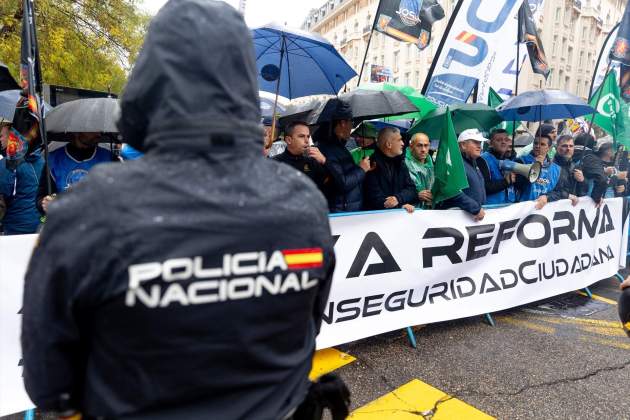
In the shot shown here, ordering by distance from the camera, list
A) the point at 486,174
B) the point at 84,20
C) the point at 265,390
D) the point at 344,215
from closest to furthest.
→ the point at 265,390
the point at 344,215
the point at 486,174
the point at 84,20

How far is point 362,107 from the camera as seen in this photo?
4.27 meters

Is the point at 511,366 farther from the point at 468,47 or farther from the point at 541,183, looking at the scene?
the point at 468,47

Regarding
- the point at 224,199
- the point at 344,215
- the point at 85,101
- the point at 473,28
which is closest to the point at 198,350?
the point at 224,199

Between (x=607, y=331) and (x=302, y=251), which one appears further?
(x=607, y=331)

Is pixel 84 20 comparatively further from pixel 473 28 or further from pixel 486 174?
pixel 486 174

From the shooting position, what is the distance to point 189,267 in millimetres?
1008

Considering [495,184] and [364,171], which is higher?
[364,171]

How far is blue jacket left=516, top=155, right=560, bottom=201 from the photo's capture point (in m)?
5.29

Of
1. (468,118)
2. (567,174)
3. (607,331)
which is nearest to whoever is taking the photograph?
(607,331)

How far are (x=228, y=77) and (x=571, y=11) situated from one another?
167ft

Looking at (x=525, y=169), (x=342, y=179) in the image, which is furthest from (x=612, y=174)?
(x=342, y=179)

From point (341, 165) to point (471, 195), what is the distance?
4.60ft

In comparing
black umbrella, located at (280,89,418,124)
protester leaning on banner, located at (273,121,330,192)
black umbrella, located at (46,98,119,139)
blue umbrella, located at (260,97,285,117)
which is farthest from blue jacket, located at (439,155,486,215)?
blue umbrella, located at (260,97,285,117)

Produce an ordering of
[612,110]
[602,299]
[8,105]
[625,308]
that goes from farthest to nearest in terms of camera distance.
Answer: [612,110] < [602,299] < [8,105] < [625,308]
